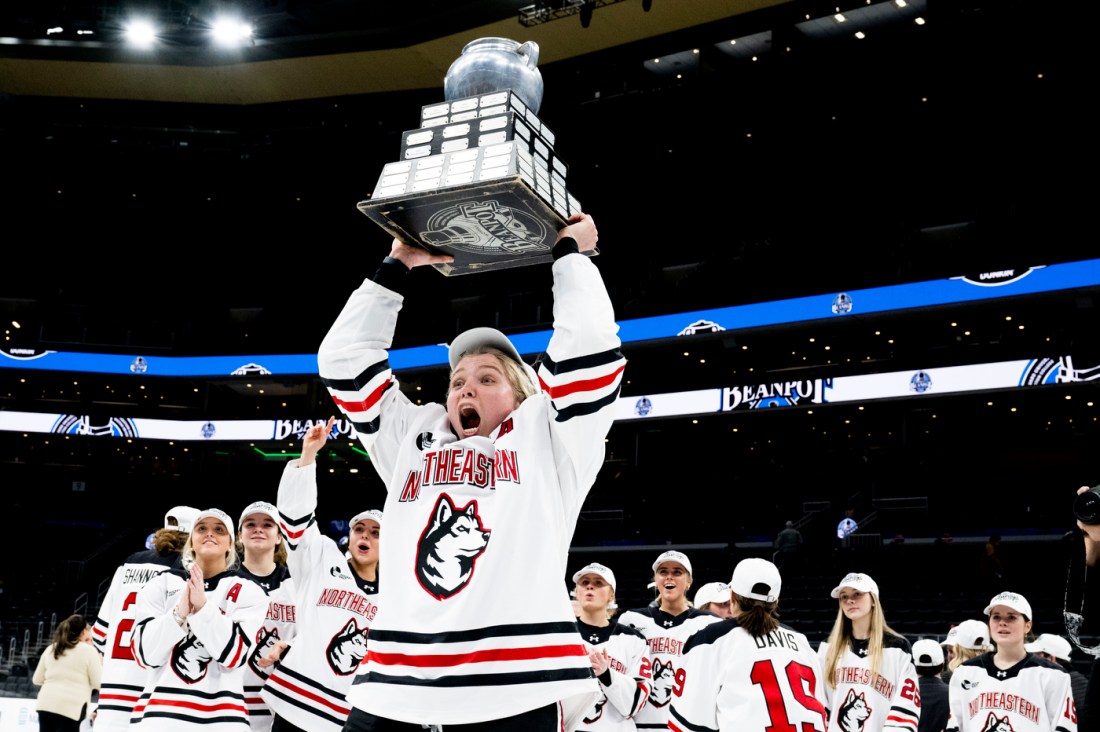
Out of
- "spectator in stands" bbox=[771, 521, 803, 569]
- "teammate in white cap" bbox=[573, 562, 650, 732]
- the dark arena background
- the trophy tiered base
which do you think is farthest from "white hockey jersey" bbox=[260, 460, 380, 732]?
"spectator in stands" bbox=[771, 521, 803, 569]

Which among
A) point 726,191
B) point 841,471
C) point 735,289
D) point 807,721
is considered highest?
point 726,191

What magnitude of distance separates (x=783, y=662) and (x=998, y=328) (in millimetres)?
15538

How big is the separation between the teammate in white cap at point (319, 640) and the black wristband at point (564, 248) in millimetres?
2079

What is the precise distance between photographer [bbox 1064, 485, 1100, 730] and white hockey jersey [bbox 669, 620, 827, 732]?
7.20 feet

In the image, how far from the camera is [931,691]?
7523mm

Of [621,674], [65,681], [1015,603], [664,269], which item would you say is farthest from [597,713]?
[664,269]

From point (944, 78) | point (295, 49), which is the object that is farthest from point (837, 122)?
point (295, 49)

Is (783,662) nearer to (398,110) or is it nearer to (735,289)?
(735,289)

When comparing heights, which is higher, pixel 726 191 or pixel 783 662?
pixel 726 191

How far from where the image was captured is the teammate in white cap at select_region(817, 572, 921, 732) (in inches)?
254

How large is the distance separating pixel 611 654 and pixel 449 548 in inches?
146

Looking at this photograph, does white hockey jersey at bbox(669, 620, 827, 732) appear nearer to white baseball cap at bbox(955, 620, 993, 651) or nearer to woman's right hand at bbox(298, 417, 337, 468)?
woman's right hand at bbox(298, 417, 337, 468)

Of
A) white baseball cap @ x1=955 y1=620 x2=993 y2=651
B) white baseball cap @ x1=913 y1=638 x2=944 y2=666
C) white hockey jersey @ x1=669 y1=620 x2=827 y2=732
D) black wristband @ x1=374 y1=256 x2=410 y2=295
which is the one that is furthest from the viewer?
white baseball cap @ x1=955 y1=620 x2=993 y2=651

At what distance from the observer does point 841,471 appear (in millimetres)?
21594
